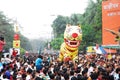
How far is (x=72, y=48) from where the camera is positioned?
24344 millimetres

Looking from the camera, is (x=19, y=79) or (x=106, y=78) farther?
(x=19, y=79)

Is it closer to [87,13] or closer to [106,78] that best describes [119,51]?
[87,13]

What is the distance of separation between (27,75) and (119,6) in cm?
3312

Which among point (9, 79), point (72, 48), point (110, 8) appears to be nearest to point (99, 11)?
point (110, 8)

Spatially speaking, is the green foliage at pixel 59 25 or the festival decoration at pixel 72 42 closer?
the festival decoration at pixel 72 42

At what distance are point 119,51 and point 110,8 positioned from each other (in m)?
4.91

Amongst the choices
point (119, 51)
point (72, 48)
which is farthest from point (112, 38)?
point (72, 48)

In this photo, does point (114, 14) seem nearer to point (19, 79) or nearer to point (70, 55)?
point (70, 55)

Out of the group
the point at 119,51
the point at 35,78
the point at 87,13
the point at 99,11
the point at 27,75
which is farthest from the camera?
the point at 87,13

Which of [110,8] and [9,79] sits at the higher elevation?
[110,8]

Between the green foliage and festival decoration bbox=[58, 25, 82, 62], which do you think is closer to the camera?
festival decoration bbox=[58, 25, 82, 62]

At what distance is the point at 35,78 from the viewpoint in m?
12.2

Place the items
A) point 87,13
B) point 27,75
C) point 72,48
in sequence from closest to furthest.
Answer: point 27,75 < point 72,48 < point 87,13

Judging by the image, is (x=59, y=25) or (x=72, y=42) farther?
(x=59, y=25)
